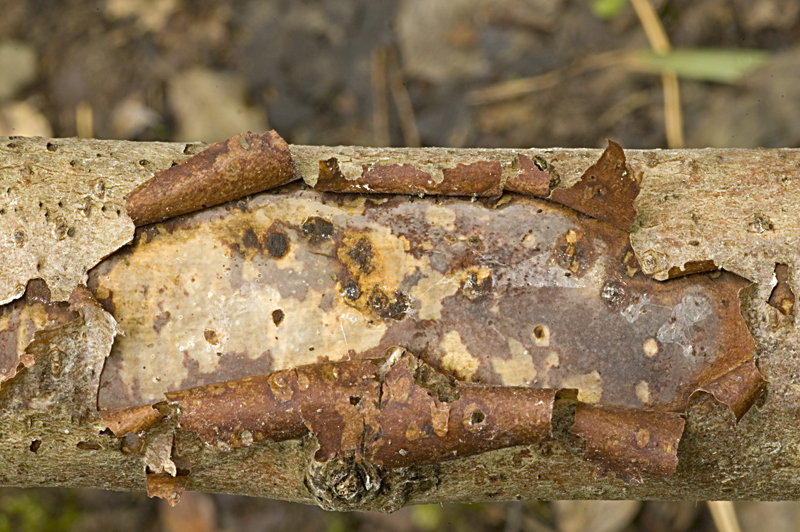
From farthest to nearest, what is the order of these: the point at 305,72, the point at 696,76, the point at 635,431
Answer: the point at 305,72
the point at 696,76
the point at 635,431

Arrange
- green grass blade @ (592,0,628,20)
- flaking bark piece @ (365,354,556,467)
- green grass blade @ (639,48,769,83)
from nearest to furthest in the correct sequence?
flaking bark piece @ (365,354,556,467)
green grass blade @ (639,48,769,83)
green grass blade @ (592,0,628,20)

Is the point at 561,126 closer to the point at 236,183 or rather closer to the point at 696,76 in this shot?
the point at 696,76

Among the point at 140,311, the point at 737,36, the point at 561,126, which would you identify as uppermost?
the point at 737,36

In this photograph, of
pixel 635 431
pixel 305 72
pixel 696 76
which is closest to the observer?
pixel 635 431

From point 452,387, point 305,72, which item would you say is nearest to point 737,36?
point 305,72

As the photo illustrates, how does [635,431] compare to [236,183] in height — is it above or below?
below

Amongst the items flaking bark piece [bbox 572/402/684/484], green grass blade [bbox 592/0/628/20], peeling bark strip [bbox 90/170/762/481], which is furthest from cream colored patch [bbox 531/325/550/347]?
green grass blade [bbox 592/0/628/20]

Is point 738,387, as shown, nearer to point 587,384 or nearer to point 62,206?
point 587,384

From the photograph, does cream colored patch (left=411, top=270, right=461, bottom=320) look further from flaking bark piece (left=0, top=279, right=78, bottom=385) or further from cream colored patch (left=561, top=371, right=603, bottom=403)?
flaking bark piece (left=0, top=279, right=78, bottom=385)
